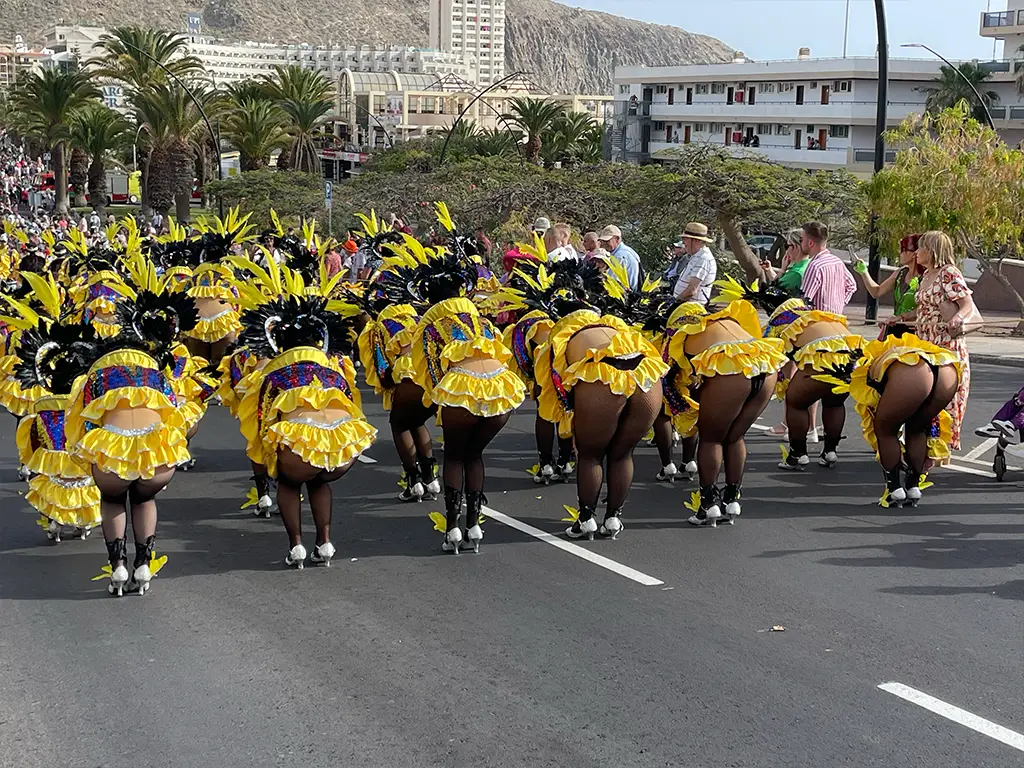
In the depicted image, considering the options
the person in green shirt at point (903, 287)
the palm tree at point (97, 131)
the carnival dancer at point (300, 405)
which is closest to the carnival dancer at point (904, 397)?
the person in green shirt at point (903, 287)

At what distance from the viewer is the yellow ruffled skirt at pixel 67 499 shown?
26.0 ft

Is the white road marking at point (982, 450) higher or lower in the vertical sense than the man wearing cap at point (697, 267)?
lower

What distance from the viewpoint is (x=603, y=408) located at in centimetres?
764

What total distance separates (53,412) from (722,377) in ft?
14.8

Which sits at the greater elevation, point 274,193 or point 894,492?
point 274,193

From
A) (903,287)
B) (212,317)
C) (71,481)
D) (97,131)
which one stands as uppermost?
(97,131)

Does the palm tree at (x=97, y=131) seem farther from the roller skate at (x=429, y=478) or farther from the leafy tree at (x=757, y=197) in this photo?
the roller skate at (x=429, y=478)

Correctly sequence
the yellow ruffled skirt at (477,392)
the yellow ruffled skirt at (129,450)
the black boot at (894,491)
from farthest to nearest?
the black boot at (894,491), the yellow ruffled skirt at (477,392), the yellow ruffled skirt at (129,450)

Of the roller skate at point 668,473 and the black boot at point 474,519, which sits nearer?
the black boot at point 474,519

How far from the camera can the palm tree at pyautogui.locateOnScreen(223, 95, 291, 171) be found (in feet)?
152

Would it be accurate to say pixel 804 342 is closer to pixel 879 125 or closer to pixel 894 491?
pixel 894 491

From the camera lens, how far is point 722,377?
317 inches

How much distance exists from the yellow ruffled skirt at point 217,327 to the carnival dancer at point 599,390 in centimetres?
466

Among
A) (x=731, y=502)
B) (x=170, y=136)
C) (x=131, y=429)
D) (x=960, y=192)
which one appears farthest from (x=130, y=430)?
(x=170, y=136)
